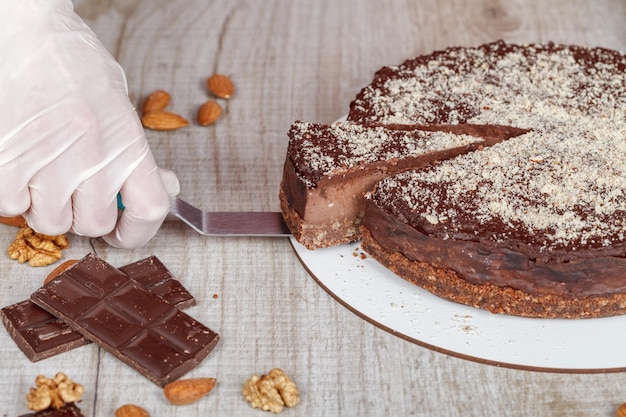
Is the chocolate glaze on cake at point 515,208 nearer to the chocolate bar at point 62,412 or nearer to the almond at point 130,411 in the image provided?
the almond at point 130,411

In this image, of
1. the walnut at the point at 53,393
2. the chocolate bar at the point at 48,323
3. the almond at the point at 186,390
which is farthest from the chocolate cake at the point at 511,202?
the walnut at the point at 53,393

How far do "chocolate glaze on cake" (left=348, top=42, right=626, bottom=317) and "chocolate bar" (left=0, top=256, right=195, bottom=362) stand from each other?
71 cm

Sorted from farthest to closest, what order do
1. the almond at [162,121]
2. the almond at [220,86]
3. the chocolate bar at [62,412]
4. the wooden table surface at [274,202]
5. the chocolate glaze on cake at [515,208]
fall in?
the almond at [220,86] < the almond at [162,121] < the chocolate glaze on cake at [515,208] < the wooden table surface at [274,202] < the chocolate bar at [62,412]

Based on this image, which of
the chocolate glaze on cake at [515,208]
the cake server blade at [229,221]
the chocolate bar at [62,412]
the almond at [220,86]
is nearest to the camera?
the chocolate bar at [62,412]

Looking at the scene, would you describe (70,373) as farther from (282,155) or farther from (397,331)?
(282,155)

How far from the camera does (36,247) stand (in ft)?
10.3

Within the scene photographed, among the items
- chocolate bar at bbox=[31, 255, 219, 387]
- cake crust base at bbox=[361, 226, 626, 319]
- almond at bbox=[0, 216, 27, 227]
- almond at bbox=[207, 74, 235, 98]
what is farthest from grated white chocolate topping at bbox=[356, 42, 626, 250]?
almond at bbox=[0, 216, 27, 227]

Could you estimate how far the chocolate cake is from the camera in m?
2.79

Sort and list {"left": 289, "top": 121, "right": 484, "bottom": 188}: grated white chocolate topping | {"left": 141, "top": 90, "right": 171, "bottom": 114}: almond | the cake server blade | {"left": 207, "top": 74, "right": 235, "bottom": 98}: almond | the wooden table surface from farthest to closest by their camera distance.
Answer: {"left": 207, "top": 74, "right": 235, "bottom": 98}: almond → {"left": 141, "top": 90, "right": 171, "bottom": 114}: almond → the cake server blade → {"left": 289, "top": 121, "right": 484, "bottom": 188}: grated white chocolate topping → the wooden table surface

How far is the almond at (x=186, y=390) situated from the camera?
2586mm

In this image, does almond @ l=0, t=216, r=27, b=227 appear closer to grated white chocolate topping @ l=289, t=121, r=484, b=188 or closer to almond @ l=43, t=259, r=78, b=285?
almond @ l=43, t=259, r=78, b=285

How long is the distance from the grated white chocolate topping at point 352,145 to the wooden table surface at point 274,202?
0.39m

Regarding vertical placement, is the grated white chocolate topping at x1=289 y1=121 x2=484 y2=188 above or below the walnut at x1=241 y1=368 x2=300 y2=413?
above

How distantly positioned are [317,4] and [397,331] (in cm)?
260
